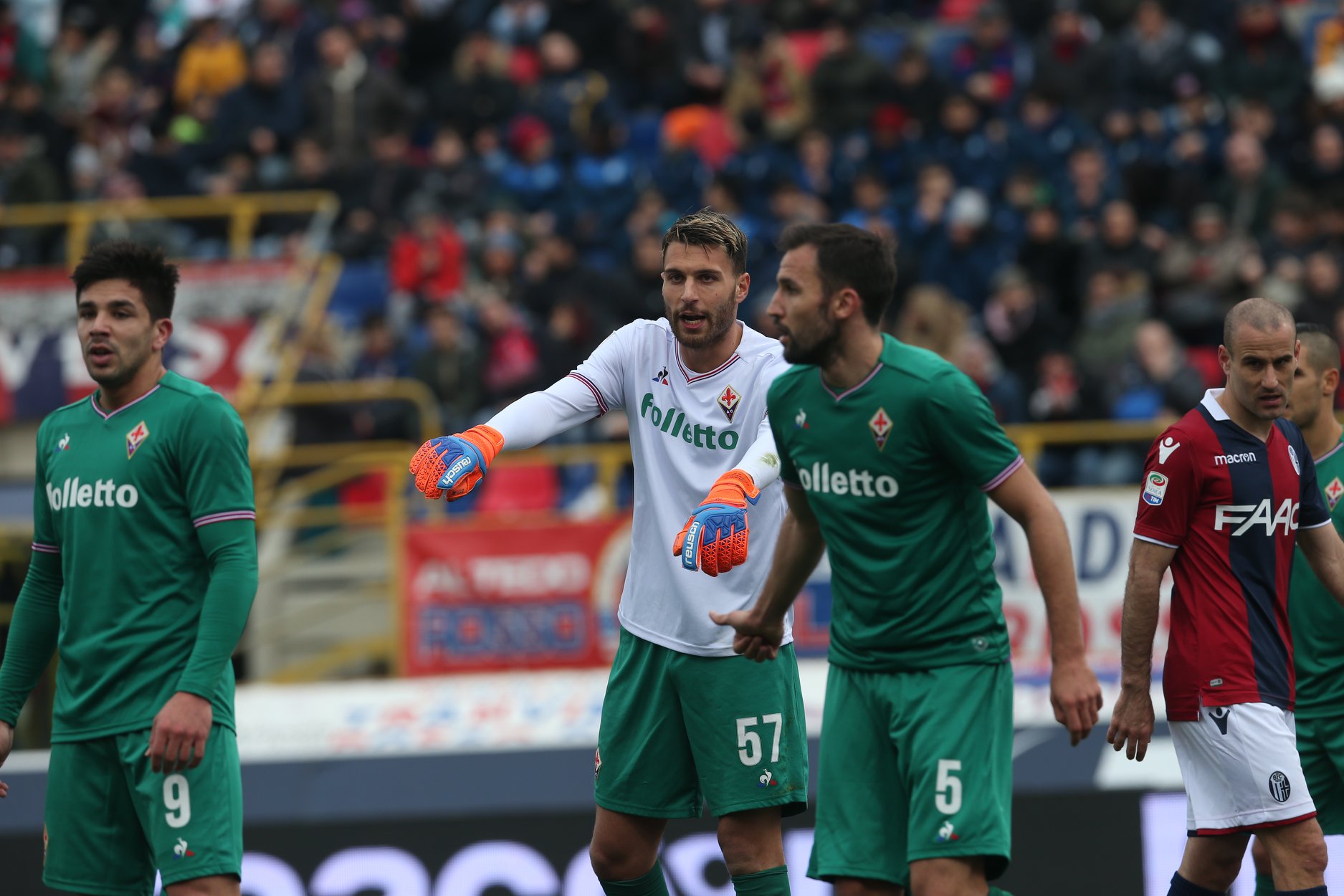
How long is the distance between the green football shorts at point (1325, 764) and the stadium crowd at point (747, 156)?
19.0ft

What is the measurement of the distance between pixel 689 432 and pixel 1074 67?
11236mm

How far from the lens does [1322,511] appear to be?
5871 millimetres

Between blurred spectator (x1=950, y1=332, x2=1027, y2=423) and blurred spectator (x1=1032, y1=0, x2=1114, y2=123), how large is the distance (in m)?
3.72

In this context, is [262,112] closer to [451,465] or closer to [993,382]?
[993,382]

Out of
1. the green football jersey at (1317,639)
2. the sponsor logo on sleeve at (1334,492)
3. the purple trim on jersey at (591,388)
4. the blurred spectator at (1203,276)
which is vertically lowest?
the green football jersey at (1317,639)

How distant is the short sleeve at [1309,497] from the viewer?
229 inches

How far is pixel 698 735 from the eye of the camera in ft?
19.4

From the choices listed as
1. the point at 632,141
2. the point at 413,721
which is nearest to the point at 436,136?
the point at 632,141

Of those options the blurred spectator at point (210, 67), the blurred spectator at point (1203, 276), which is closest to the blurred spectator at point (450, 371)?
the blurred spectator at point (1203, 276)

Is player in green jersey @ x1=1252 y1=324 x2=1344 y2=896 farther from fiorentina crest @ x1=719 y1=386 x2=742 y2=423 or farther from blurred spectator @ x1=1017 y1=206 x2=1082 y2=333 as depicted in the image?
blurred spectator @ x1=1017 y1=206 x2=1082 y2=333

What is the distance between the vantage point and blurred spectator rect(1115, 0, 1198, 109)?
1597cm

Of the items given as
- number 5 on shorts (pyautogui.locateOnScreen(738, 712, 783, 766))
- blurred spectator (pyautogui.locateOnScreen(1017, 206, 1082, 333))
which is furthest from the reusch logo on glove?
blurred spectator (pyautogui.locateOnScreen(1017, 206, 1082, 333))

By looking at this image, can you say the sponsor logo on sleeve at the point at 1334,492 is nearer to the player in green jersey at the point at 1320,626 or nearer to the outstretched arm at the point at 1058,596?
the player in green jersey at the point at 1320,626

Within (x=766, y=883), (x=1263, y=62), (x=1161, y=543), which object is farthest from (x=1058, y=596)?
(x=1263, y=62)
